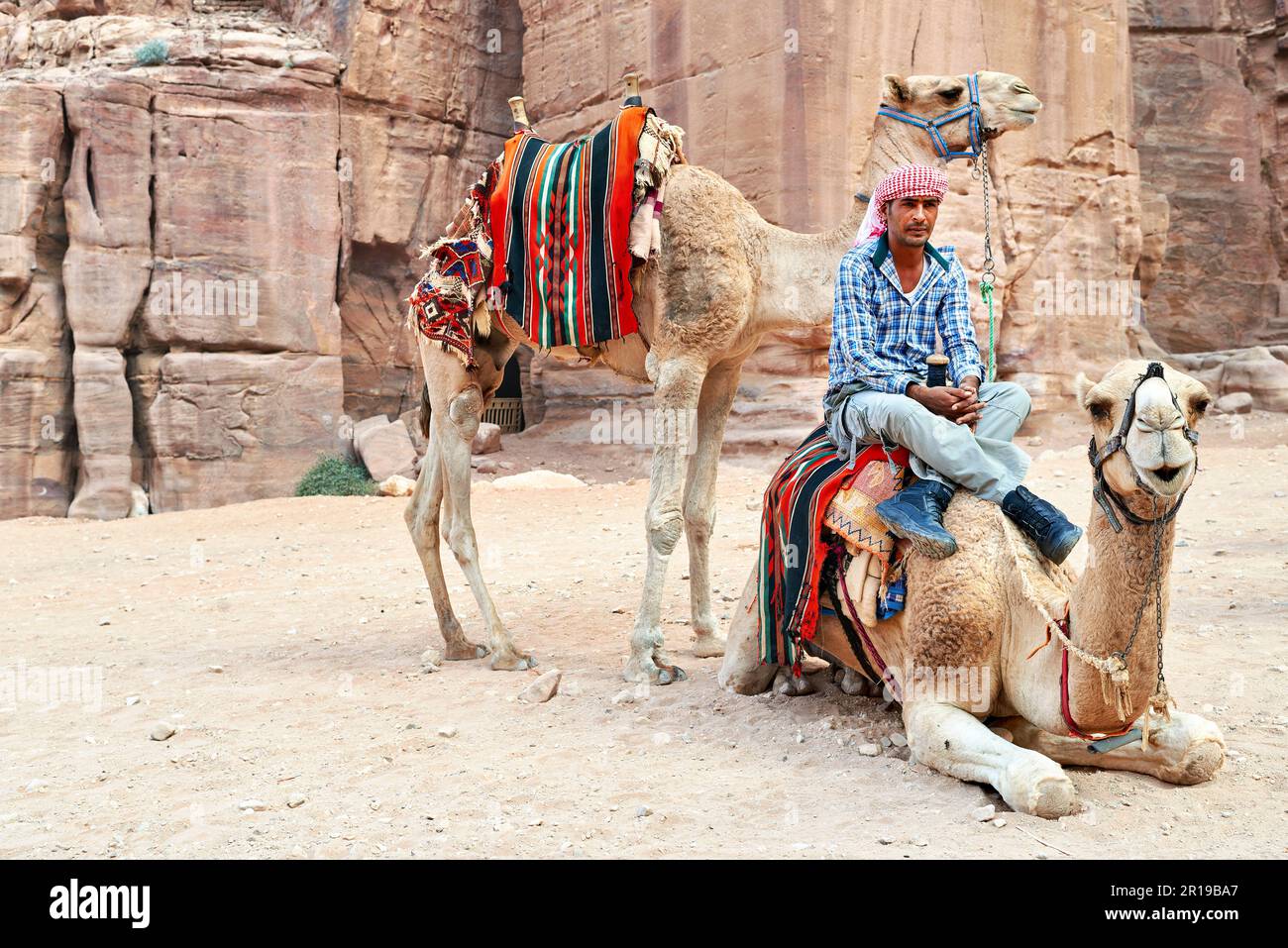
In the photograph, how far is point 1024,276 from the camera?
14.9 meters

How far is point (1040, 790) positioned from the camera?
3246 mm

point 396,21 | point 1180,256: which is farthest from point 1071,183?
point 396,21

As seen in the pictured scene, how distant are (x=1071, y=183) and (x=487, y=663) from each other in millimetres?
11868

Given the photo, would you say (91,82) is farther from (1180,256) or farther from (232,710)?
(1180,256)

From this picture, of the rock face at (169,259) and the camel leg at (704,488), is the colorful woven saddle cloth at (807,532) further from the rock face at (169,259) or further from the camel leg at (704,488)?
the rock face at (169,259)

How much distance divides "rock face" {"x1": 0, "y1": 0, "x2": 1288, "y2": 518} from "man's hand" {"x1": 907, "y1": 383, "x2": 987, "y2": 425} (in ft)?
28.4

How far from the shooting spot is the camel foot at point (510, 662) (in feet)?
19.1

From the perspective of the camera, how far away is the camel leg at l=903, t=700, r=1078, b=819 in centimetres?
326

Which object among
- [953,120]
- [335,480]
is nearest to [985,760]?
[953,120]

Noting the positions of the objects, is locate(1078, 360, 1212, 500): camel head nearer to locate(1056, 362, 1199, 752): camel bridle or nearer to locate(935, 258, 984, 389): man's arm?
locate(1056, 362, 1199, 752): camel bridle

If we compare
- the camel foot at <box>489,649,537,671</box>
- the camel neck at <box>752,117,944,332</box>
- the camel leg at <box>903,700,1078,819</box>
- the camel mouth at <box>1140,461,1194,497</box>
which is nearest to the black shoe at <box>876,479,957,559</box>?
the camel leg at <box>903,700,1078,819</box>

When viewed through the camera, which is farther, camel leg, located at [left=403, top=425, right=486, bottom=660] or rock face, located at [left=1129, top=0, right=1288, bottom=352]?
rock face, located at [left=1129, top=0, right=1288, bottom=352]

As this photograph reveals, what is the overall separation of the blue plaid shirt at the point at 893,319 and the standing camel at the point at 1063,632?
2.15 feet

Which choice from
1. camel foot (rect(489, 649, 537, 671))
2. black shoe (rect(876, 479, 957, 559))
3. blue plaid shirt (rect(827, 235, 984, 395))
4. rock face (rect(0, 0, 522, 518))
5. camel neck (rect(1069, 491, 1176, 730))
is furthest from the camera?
rock face (rect(0, 0, 522, 518))
